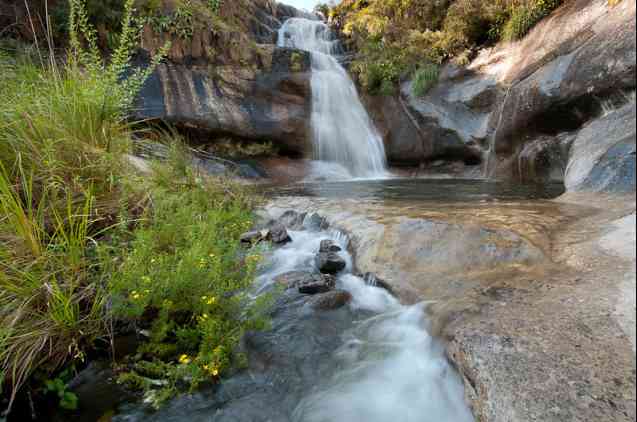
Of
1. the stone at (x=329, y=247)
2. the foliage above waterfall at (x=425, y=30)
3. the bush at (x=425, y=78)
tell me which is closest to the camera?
the stone at (x=329, y=247)

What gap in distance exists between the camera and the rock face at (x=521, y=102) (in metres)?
5.16

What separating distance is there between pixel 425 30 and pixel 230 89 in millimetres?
6431

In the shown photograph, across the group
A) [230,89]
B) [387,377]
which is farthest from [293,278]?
[230,89]

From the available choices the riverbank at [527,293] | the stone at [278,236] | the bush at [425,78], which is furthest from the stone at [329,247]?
the bush at [425,78]

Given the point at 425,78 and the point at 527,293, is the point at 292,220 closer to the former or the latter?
the point at 527,293

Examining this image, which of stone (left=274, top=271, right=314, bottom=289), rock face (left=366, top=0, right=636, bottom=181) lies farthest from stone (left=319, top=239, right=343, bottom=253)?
rock face (left=366, top=0, right=636, bottom=181)

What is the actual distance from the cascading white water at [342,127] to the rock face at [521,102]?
1.77 feet

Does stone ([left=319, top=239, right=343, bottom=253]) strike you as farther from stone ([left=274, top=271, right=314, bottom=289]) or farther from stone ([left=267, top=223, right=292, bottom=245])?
stone ([left=267, top=223, right=292, bottom=245])

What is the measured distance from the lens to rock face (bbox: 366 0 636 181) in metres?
5.16

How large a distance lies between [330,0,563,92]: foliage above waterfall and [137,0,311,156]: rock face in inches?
93.3

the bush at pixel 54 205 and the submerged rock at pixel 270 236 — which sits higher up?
the bush at pixel 54 205

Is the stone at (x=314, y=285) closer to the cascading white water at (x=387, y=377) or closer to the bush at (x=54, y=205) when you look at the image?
the cascading white water at (x=387, y=377)

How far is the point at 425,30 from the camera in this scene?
35.1ft

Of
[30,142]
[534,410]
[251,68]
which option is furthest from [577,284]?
[251,68]
